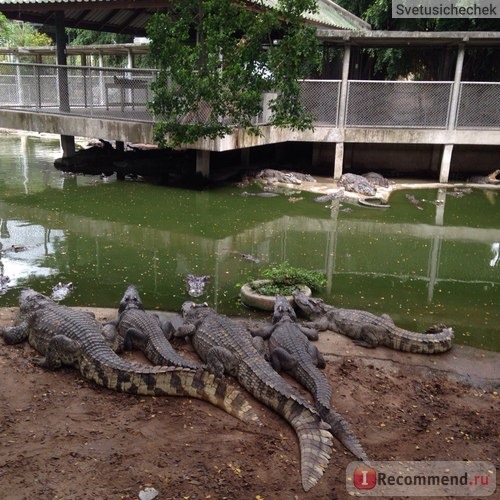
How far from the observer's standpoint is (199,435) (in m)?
3.62

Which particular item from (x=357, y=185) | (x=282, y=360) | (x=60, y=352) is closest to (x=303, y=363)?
(x=282, y=360)

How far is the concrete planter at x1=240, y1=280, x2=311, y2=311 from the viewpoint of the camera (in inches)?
241

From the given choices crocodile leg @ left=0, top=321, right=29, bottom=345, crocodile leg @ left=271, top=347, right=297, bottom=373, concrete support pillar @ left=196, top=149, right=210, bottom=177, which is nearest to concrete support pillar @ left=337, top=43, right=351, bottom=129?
concrete support pillar @ left=196, top=149, right=210, bottom=177

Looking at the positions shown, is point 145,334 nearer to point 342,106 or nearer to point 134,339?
point 134,339

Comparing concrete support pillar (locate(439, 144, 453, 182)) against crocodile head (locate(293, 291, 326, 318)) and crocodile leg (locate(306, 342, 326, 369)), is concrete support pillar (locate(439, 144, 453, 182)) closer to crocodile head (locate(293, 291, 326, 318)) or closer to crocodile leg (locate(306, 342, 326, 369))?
crocodile head (locate(293, 291, 326, 318))

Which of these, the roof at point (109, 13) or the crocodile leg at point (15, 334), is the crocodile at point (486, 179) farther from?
the crocodile leg at point (15, 334)

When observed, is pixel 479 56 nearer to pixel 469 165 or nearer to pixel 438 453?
pixel 469 165

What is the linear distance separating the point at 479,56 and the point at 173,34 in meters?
11.0

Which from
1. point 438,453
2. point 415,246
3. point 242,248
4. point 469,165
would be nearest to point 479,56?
point 469,165

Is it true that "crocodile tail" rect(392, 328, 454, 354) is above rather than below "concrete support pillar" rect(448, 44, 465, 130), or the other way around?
below

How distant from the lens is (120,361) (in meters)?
4.24

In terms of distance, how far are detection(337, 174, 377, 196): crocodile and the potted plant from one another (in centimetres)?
593
